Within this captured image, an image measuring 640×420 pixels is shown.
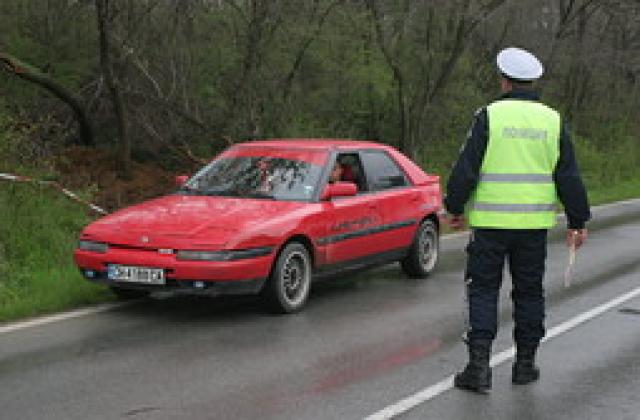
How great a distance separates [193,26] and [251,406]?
11.4 m

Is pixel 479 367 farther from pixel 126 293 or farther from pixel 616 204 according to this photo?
pixel 616 204

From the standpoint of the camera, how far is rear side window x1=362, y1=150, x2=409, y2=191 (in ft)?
30.6

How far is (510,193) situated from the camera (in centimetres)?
559

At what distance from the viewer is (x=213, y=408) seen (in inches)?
207

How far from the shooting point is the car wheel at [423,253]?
386 inches

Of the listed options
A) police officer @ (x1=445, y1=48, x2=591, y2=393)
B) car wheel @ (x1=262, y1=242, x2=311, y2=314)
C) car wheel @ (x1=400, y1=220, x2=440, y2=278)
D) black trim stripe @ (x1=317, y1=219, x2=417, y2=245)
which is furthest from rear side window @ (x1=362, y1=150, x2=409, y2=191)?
police officer @ (x1=445, y1=48, x2=591, y2=393)

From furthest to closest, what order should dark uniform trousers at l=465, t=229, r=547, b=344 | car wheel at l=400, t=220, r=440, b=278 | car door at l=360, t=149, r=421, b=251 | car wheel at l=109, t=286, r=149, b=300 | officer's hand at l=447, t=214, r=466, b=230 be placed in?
car wheel at l=400, t=220, r=440, b=278 < car door at l=360, t=149, r=421, b=251 < car wheel at l=109, t=286, r=149, b=300 < officer's hand at l=447, t=214, r=466, b=230 < dark uniform trousers at l=465, t=229, r=547, b=344

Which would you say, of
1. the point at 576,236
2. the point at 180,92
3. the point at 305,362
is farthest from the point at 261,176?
the point at 180,92

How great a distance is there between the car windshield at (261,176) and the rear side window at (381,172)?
27.5 inches

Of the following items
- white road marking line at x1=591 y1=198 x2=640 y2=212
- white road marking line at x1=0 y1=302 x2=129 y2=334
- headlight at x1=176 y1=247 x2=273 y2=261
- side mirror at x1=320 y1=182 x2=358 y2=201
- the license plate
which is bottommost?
white road marking line at x1=591 y1=198 x2=640 y2=212

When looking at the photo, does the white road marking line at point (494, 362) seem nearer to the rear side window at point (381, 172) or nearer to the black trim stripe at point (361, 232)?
the black trim stripe at point (361, 232)

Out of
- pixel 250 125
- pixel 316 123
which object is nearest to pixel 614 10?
pixel 316 123

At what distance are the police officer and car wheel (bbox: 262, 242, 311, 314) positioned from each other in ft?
7.45

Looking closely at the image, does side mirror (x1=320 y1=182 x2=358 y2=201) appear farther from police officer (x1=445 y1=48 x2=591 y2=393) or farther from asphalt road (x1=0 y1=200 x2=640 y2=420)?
police officer (x1=445 y1=48 x2=591 y2=393)
